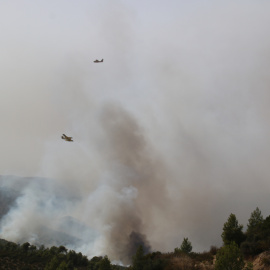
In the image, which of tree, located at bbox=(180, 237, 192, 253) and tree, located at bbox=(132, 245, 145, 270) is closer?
tree, located at bbox=(132, 245, 145, 270)

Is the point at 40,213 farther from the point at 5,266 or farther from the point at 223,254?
the point at 223,254

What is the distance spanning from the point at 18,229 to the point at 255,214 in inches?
6017

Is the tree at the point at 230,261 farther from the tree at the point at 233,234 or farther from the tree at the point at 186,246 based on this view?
the tree at the point at 186,246

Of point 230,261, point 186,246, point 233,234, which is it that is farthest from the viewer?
point 186,246

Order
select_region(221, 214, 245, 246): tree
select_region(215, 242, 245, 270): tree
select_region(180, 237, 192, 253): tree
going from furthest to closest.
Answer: select_region(180, 237, 192, 253): tree → select_region(221, 214, 245, 246): tree → select_region(215, 242, 245, 270): tree

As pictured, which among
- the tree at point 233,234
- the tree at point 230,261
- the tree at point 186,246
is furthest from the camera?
the tree at point 186,246

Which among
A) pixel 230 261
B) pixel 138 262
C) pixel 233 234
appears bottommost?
pixel 138 262

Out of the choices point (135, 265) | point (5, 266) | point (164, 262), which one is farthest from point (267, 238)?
point (5, 266)

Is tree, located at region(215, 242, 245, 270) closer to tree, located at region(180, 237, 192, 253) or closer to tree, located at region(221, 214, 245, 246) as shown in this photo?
tree, located at region(221, 214, 245, 246)

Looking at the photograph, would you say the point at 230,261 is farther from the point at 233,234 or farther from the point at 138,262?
the point at 138,262

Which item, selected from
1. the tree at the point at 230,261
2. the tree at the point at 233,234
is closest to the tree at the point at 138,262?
the tree at the point at 233,234

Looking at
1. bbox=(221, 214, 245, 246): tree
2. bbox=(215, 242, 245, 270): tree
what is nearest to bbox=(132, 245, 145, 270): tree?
bbox=(221, 214, 245, 246): tree

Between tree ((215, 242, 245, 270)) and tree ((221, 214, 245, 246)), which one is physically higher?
tree ((221, 214, 245, 246))

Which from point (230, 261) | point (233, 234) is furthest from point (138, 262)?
point (230, 261)
